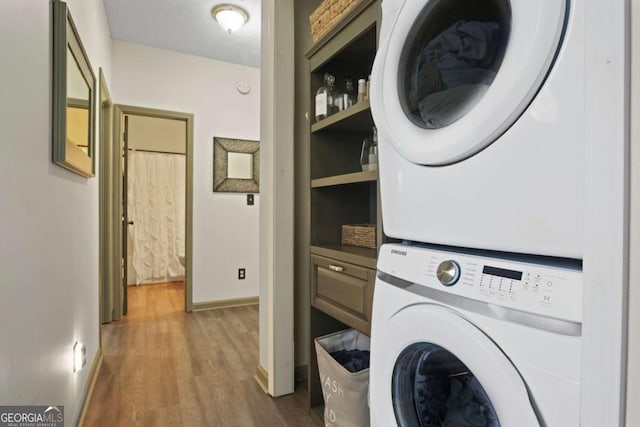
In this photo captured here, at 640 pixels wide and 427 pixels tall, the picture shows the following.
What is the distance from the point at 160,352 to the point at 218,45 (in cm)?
277

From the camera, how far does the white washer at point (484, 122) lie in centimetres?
55

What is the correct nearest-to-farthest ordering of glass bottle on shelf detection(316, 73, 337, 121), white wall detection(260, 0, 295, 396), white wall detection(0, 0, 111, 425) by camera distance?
white wall detection(0, 0, 111, 425), glass bottle on shelf detection(316, 73, 337, 121), white wall detection(260, 0, 295, 396)

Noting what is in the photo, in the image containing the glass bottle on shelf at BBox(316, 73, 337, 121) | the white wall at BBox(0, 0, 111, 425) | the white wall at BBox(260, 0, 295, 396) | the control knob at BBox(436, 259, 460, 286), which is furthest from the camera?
the white wall at BBox(260, 0, 295, 396)

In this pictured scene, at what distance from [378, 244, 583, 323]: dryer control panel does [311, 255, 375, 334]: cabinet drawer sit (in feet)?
1.41

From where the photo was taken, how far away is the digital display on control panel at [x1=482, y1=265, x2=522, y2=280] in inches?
24.1

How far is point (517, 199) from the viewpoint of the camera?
0.62m

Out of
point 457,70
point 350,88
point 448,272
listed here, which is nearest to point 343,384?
point 448,272

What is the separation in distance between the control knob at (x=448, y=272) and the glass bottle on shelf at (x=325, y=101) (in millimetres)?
1078

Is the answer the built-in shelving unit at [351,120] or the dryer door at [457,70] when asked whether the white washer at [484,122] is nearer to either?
the dryer door at [457,70]

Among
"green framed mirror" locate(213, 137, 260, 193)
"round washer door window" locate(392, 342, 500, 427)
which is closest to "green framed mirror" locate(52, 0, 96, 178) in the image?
"round washer door window" locate(392, 342, 500, 427)

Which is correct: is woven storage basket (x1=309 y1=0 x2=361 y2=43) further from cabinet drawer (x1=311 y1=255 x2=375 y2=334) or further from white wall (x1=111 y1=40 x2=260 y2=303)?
white wall (x1=111 y1=40 x2=260 y2=303)

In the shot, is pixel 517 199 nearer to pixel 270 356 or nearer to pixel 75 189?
pixel 270 356

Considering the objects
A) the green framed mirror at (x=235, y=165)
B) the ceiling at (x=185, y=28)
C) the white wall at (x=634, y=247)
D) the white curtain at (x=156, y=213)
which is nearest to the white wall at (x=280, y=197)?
the ceiling at (x=185, y=28)

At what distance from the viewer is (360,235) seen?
5.19ft
